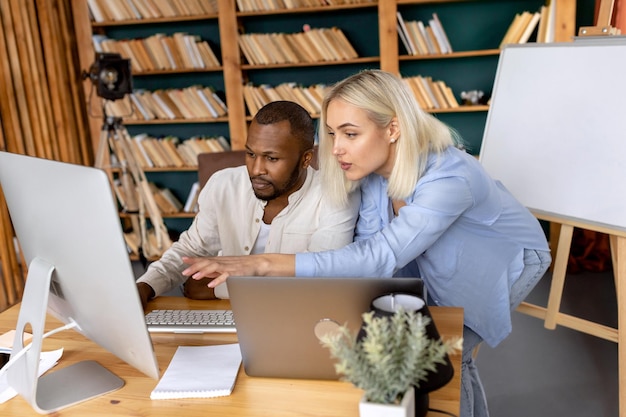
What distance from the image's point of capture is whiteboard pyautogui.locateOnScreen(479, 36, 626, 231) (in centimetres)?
224

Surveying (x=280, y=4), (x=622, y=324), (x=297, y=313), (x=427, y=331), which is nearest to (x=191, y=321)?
(x=297, y=313)

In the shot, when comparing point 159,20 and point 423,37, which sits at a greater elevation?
point 159,20

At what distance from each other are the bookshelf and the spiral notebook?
2.90 meters

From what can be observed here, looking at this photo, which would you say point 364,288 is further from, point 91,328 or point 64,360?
point 64,360

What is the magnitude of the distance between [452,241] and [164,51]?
119 inches

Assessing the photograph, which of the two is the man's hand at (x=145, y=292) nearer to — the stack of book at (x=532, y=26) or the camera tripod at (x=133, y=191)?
the camera tripod at (x=133, y=191)

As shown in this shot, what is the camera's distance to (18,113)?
384 centimetres

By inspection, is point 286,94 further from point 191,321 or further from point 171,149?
point 191,321

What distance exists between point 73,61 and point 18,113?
0.65m

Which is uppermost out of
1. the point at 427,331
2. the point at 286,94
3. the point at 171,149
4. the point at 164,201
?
the point at 286,94

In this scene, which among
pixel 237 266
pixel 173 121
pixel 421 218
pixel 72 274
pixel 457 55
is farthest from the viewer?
pixel 173 121

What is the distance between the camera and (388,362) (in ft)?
2.81

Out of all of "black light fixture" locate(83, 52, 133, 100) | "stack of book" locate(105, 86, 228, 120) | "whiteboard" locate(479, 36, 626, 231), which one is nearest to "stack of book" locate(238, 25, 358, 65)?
"stack of book" locate(105, 86, 228, 120)

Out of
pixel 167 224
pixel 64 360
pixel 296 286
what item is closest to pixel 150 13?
pixel 167 224
